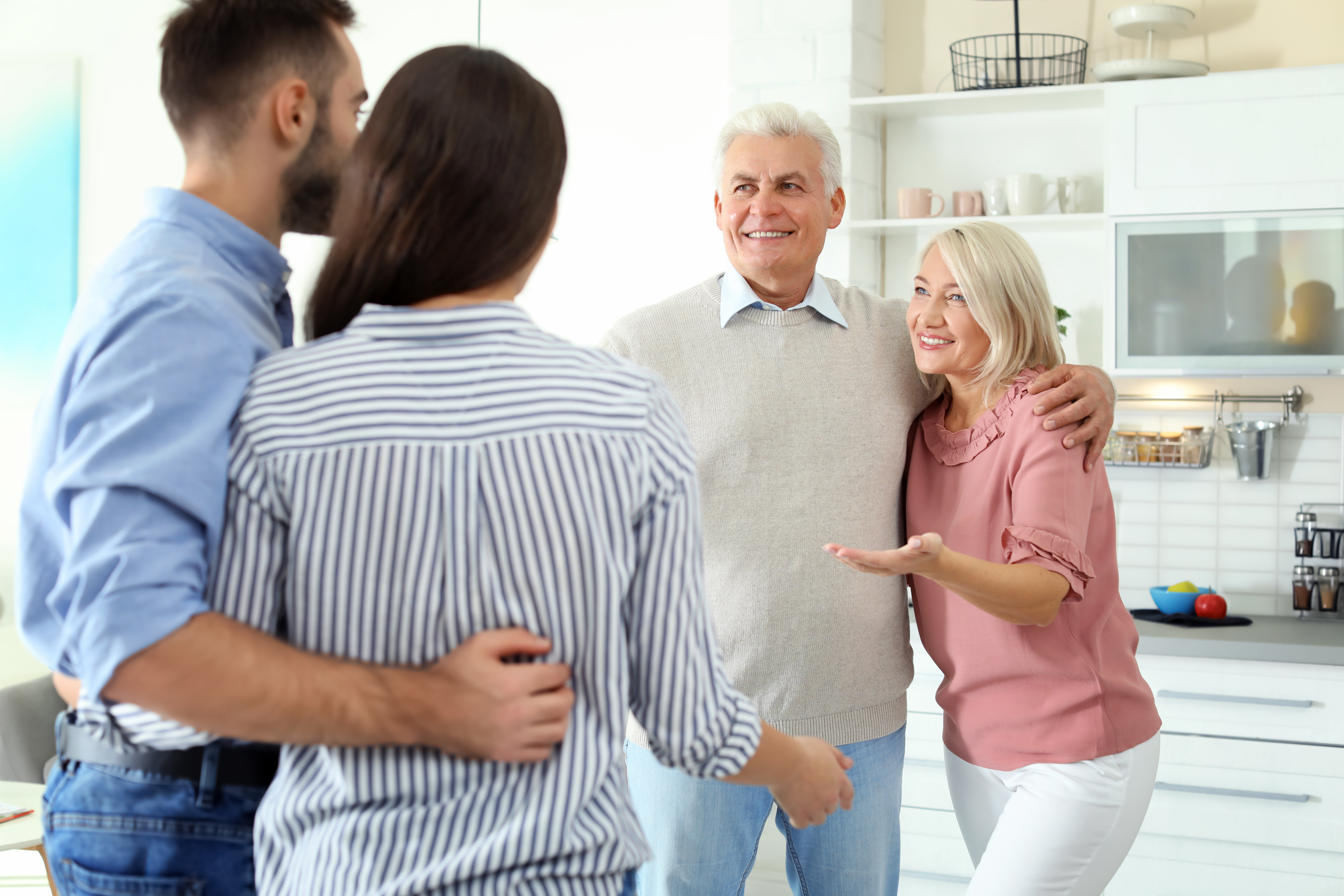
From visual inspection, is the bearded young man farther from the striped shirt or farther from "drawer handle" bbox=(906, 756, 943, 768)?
"drawer handle" bbox=(906, 756, 943, 768)

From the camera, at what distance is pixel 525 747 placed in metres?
0.78

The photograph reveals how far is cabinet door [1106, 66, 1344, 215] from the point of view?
277 centimetres

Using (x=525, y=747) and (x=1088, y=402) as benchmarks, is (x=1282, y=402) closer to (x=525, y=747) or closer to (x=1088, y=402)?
(x=1088, y=402)

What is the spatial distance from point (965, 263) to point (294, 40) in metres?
1.01

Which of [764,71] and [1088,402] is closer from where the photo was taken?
[1088,402]

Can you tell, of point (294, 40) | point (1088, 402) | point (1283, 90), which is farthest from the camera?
point (1283, 90)

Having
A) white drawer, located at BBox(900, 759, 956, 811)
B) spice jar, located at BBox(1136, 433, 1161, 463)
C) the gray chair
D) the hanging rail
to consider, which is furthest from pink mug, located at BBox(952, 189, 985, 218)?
the gray chair

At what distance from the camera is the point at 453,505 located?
760 mm

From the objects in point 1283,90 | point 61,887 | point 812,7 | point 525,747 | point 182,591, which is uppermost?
point 812,7

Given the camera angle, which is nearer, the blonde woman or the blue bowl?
the blonde woman

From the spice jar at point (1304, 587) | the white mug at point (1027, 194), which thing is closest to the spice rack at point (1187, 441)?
the spice jar at point (1304, 587)

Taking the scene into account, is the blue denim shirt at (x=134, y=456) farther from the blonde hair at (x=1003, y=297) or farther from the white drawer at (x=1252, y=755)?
the white drawer at (x=1252, y=755)

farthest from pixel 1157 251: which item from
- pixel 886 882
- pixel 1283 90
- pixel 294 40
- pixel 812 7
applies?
pixel 294 40

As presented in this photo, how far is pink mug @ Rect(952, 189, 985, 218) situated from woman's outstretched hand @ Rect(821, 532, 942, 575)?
2.14 meters
